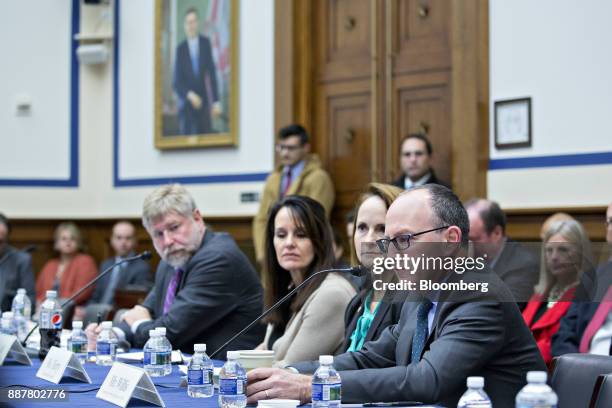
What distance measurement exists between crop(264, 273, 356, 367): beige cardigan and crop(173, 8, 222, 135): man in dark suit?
482 centimetres

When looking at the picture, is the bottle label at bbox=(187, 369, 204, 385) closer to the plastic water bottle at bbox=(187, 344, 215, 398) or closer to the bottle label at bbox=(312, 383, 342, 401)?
the plastic water bottle at bbox=(187, 344, 215, 398)

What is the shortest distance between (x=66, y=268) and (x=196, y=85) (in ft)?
6.17

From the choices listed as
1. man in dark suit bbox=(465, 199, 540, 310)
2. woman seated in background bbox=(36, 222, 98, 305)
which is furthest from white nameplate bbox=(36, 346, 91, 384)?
woman seated in background bbox=(36, 222, 98, 305)

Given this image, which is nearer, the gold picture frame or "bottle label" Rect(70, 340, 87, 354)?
"bottle label" Rect(70, 340, 87, 354)

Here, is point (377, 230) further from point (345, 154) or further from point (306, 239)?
point (345, 154)

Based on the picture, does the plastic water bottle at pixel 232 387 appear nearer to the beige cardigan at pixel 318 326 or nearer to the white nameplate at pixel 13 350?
the beige cardigan at pixel 318 326

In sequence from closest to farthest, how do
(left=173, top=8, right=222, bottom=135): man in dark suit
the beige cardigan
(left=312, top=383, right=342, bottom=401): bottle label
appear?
(left=312, top=383, right=342, bottom=401): bottle label
the beige cardigan
(left=173, top=8, right=222, bottom=135): man in dark suit

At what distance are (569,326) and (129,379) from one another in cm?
264

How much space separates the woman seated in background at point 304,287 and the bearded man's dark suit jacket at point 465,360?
3.42 ft

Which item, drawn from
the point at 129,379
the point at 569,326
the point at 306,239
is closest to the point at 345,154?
the point at 569,326

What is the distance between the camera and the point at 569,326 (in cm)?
475

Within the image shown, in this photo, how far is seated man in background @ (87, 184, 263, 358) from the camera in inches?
172

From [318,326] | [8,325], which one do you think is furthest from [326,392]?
[8,325]

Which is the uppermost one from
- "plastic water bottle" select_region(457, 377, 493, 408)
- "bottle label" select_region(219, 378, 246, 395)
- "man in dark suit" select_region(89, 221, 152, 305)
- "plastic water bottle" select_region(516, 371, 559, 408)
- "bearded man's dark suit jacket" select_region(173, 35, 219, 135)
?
"bearded man's dark suit jacket" select_region(173, 35, 219, 135)
